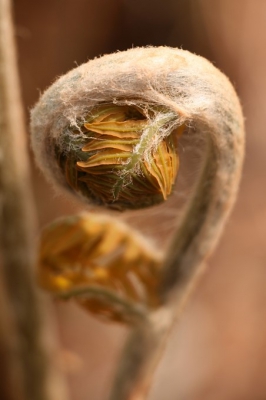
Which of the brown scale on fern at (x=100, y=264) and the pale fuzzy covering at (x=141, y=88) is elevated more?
the pale fuzzy covering at (x=141, y=88)

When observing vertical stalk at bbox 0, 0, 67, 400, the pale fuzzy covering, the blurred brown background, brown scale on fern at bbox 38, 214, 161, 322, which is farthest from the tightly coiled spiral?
the blurred brown background

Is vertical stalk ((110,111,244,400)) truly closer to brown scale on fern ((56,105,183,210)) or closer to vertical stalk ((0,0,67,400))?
brown scale on fern ((56,105,183,210))

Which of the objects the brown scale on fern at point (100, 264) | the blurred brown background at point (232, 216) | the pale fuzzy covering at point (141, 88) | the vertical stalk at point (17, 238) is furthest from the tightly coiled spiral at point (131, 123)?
the blurred brown background at point (232, 216)

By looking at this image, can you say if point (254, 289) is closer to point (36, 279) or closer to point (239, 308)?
point (239, 308)

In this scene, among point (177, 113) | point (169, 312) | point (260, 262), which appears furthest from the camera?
point (260, 262)

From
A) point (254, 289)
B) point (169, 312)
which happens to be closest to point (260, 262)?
point (254, 289)

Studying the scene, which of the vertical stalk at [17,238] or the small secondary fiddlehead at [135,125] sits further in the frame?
the vertical stalk at [17,238]

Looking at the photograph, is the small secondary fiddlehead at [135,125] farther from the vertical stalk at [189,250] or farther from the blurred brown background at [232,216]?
the blurred brown background at [232,216]
